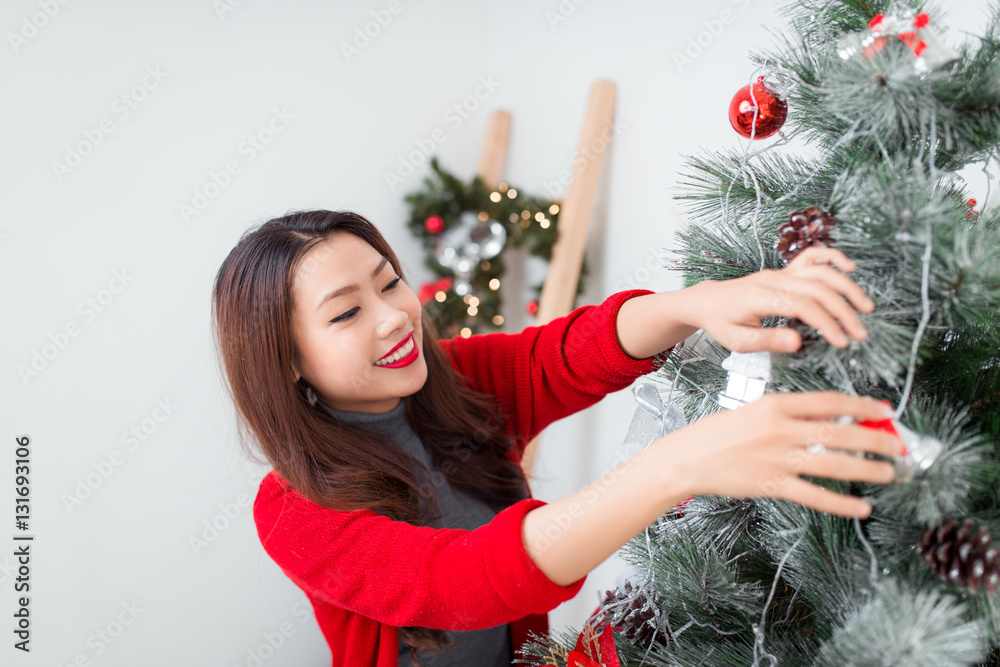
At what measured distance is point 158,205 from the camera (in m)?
1.33

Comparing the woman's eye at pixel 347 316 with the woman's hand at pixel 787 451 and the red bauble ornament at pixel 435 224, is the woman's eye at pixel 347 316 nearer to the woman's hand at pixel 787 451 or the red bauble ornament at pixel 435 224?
the woman's hand at pixel 787 451

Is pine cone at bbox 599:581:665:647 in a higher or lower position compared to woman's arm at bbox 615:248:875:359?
lower

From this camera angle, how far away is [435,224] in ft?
5.59

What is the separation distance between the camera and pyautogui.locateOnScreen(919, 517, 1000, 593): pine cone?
0.37m

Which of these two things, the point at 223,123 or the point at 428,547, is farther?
the point at 223,123

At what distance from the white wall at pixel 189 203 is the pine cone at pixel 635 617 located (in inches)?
24.8

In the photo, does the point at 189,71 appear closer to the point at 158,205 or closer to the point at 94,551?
the point at 158,205

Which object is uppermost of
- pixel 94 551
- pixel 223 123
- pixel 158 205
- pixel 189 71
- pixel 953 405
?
pixel 189 71

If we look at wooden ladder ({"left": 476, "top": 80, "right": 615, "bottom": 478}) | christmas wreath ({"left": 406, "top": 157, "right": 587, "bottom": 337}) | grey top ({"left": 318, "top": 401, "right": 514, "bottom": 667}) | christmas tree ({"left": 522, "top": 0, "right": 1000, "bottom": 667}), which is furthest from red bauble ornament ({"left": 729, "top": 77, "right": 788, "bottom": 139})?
christmas wreath ({"left": 406, "top": 157, "right": 587, "bottom": 337})

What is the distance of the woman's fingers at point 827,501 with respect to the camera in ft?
1.30

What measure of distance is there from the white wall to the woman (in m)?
0.39

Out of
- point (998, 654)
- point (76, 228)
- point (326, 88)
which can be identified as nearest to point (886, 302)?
point (998, 654)

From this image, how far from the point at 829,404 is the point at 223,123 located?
145 cm

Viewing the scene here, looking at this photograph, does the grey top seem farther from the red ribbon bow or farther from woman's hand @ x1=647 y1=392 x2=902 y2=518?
the red ribbon bow
